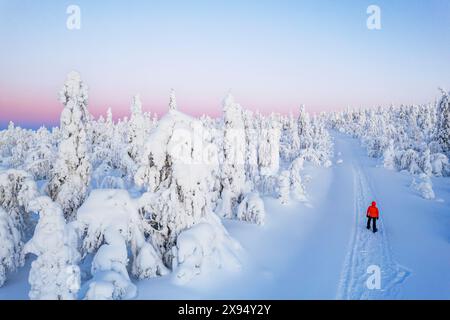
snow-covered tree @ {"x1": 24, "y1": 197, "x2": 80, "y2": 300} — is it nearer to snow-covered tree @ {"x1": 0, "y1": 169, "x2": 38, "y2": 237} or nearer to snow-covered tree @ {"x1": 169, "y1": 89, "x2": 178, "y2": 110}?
snow-covered tree @ {"x1": 0, "y1": 169, "x2": 38, "y2": 237}

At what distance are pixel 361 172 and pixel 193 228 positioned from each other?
3387cm

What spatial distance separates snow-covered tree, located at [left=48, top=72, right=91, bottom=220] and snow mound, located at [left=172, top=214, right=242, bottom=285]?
7274 mm

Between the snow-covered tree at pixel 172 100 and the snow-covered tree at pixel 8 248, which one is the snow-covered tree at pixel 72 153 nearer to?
the snow-covered tree at pixel 8 248

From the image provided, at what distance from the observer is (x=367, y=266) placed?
1185 cm

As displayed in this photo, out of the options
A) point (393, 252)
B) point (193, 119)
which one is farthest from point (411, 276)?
point (193, 119)

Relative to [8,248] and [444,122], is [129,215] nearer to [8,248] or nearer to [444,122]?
[8,248]

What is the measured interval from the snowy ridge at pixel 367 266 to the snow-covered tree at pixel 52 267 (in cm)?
737

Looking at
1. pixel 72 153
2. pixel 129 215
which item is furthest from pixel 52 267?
pixel 72 153

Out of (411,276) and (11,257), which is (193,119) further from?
(411,276)

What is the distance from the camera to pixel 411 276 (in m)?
10.8

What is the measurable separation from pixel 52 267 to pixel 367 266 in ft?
34.3

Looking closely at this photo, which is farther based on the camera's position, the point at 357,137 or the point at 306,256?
the point at 357,137

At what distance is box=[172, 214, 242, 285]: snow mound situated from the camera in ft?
32.9

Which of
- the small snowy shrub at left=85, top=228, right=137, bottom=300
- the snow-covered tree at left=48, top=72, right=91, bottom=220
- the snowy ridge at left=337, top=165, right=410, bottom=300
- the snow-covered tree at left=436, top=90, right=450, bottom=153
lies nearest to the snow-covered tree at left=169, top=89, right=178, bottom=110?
the snow-covered tree at left=48, top=72, right=91, bottom=220
